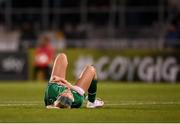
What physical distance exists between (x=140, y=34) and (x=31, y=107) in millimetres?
18887

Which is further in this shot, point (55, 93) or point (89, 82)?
point (89, 82)

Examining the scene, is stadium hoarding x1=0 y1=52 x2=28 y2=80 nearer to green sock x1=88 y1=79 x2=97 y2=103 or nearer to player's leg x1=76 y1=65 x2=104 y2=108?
player's leg x1=76 y1=65 x2=104 y2=108

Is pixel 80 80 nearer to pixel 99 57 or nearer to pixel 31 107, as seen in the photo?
pixel 31 107

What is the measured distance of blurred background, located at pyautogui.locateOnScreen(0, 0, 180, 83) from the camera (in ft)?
102

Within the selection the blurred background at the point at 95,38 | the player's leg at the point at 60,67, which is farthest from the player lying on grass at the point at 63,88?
the blurred background at the point at 95,38

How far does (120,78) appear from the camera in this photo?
102 feet

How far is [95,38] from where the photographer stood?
35.0 m

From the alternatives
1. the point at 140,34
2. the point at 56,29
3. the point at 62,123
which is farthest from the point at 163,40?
the point at 62,123

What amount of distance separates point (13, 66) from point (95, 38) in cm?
499

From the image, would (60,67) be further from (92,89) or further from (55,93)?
(92,89)

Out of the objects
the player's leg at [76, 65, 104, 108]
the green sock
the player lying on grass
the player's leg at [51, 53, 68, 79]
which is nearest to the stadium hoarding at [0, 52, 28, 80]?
the player's leg at [76, 65, 104, 108]

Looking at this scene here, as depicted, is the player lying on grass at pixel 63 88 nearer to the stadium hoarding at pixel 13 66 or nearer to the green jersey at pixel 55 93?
the green jersey at pixel 55 93

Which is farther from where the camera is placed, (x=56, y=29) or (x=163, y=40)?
(x=56, y=29)

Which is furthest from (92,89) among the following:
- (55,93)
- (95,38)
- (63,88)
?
(95,38)
